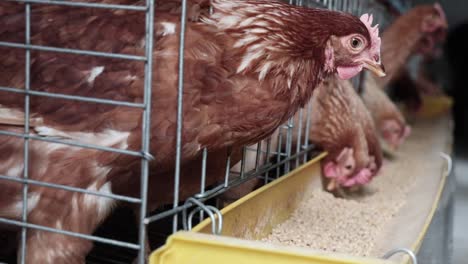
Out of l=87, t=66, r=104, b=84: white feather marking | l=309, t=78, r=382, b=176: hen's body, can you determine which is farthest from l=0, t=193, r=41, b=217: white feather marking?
l=309, t=78, r=382, b=176: hen's body

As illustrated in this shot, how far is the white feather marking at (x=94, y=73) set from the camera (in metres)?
0.92

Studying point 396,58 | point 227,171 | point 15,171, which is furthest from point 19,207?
point 396,58

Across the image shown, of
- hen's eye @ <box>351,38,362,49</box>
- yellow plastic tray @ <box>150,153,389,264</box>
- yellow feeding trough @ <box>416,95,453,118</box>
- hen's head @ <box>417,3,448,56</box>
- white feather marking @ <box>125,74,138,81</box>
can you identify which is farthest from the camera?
yellow feeding trough @ <box>416,95,453,118</box>

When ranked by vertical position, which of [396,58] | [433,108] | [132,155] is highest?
[132,155]

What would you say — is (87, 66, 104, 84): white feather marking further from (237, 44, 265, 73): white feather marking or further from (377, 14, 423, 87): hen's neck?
(377, 14, 423, 87): hen's neck

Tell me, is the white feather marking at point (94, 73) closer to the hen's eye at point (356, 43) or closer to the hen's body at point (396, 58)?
the hen's eye at point (356, 43)

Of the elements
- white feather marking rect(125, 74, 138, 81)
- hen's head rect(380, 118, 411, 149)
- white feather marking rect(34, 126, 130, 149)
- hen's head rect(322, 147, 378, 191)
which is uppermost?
white feather marking rect(125, 74, 138, 81)

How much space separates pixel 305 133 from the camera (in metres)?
1.74

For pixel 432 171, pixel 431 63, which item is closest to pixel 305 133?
pixel 432 171

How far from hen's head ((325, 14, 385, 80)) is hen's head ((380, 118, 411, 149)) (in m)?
1.53

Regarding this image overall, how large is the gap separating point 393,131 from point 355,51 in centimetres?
161

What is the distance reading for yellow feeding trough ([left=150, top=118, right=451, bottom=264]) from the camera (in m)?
0.81

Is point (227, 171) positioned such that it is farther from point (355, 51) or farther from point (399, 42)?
point (399, 42)

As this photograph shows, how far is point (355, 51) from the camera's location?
1122 mm
